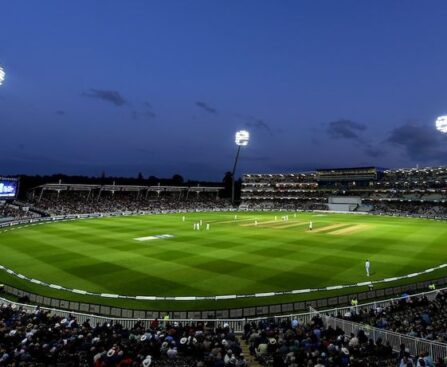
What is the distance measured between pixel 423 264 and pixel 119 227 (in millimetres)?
45358

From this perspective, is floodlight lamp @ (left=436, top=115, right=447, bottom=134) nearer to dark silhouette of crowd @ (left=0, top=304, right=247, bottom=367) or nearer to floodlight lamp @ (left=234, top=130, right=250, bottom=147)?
floodlight lamp @ (left=234, top=130, right=250, bottom=147)

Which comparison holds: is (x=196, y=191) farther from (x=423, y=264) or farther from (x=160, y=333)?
(x=160, y=333)

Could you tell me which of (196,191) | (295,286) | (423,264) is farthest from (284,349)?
(196,191)

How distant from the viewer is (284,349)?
452 inches

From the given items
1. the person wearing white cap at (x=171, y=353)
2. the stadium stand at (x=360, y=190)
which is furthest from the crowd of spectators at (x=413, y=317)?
the stadium stand at (x=360, y=190)

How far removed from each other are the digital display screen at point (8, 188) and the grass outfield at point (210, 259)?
1139cm

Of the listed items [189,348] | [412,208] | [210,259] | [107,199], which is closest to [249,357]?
[189,348]

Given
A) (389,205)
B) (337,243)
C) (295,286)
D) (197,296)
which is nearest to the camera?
(197,296)

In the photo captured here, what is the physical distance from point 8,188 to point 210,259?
4672 cm

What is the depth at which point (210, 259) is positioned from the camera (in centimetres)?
3403

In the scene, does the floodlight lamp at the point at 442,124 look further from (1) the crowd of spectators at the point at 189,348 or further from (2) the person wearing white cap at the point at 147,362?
(2) the person wearing white cap at the point at 147,362

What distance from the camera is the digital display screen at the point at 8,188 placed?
197ft

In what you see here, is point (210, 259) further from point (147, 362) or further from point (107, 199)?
point (107, 199)

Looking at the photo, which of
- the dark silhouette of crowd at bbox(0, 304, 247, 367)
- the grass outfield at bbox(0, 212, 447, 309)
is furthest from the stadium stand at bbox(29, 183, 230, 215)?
the dark silhouette of crowd at bbox(0, 304, 247, 367)
